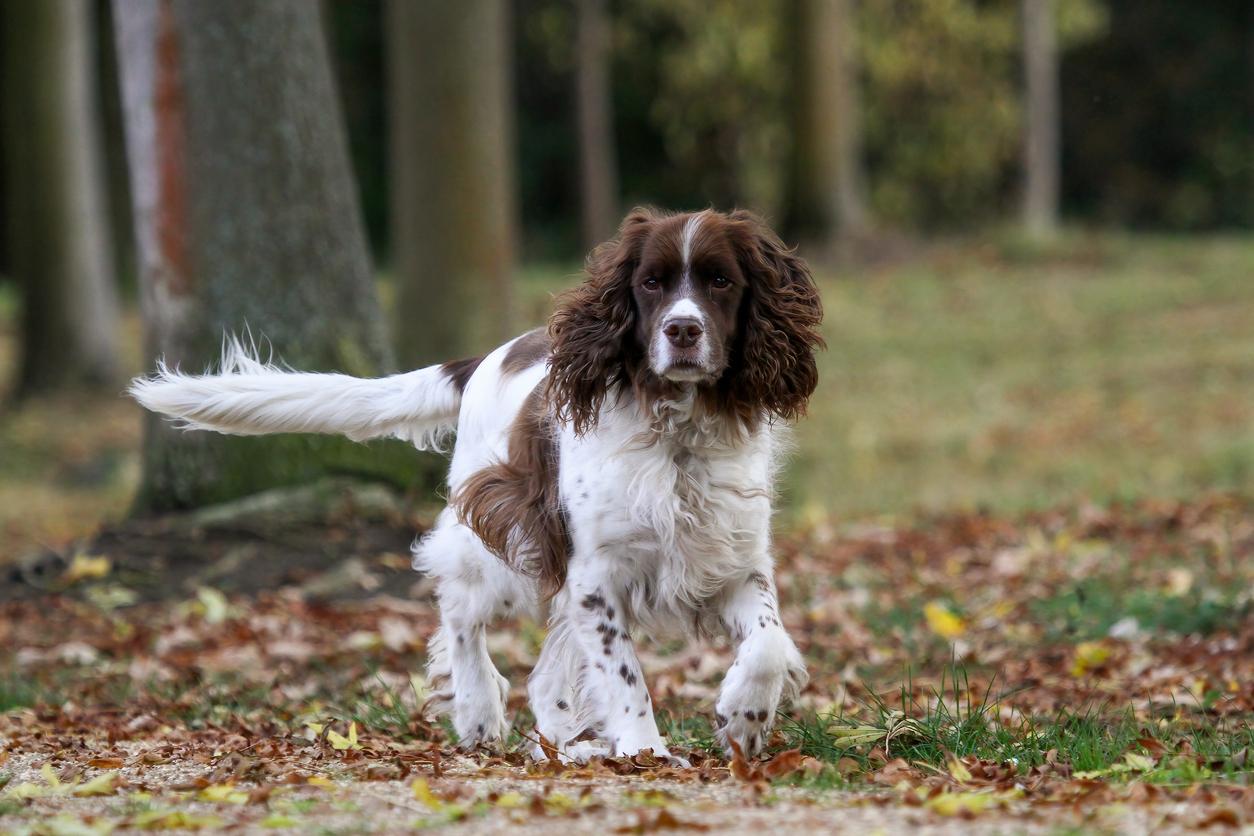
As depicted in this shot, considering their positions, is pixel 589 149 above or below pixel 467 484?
above

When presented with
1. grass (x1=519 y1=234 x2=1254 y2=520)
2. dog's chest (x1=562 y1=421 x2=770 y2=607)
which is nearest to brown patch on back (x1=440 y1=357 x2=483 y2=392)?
dog's chest (x1=562 y1=421 x2=770 y2=607)

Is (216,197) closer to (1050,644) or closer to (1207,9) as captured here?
(1050,644)

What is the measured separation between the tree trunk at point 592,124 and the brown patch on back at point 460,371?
1828 cm

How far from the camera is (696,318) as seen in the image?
15.5 ft

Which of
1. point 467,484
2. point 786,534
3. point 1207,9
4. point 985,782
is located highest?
point 1207,9

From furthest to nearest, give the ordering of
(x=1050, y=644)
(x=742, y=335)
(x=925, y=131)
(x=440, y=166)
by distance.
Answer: (x=925, y=131) < (x=440, y=166) < (x=1050, y=644) < (x=742, y=335)

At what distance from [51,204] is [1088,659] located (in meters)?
13.0

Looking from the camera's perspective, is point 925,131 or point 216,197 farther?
point 925,131

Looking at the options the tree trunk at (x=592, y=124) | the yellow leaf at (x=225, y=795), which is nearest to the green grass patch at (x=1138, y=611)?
the yellow leaf at (x=225, y=795)

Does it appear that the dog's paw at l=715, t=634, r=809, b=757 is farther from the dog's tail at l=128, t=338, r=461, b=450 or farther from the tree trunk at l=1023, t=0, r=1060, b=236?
the tree trunk at l=1023, t=0, r=1060, b=236

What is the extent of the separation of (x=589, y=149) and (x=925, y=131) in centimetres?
604

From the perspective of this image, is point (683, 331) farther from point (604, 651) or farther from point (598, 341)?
point (604, 651)

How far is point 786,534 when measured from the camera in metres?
10.6

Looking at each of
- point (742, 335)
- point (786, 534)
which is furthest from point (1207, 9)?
point (742, 335)
